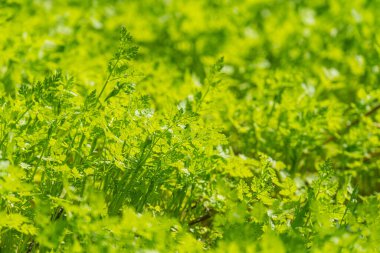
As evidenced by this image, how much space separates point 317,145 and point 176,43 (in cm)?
208

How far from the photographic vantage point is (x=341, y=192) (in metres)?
2.40

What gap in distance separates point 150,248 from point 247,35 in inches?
145

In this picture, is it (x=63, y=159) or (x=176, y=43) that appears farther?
(x=176, y=43)

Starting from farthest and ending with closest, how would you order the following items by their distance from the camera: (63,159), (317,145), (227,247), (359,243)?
(317,145) → (63,159) → (359,243) → (227,247)

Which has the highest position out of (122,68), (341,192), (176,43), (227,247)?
(176,43)

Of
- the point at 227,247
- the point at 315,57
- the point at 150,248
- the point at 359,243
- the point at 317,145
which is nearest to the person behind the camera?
→ the point at 227,247

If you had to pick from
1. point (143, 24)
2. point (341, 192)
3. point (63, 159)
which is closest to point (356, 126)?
point (341, 192)

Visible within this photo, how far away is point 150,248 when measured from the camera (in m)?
1.84

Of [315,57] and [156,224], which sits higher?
[315,57]

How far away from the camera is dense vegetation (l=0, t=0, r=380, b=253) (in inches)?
77.4

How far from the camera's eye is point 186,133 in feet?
7.56

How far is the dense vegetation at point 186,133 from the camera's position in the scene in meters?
1.97

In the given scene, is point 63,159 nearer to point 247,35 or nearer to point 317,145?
point 317,145

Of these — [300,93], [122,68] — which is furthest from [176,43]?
[122,68]
